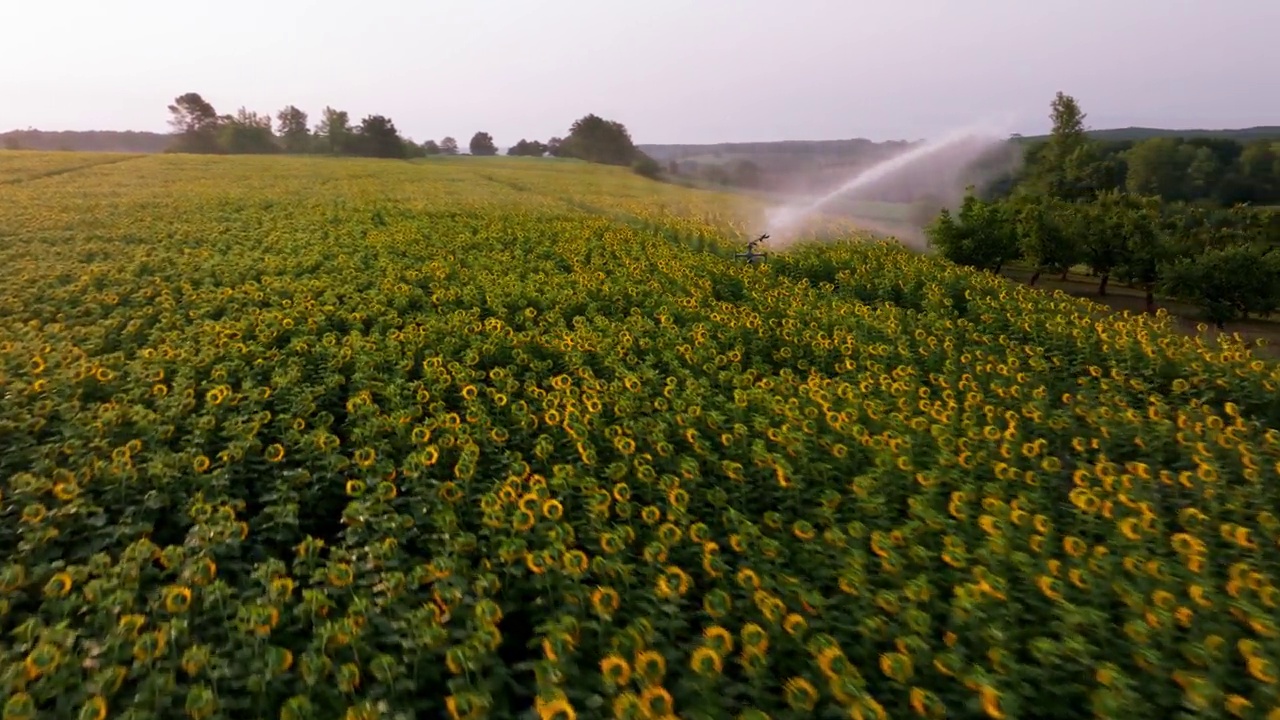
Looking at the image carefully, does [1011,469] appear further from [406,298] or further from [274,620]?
[406,298]

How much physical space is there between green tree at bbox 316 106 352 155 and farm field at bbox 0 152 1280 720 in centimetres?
3522

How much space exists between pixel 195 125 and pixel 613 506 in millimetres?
51633

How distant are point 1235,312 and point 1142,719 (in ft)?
32.1

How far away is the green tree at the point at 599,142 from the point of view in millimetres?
27969

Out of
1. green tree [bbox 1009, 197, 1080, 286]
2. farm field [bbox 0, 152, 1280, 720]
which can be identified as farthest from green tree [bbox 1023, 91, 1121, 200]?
farm field [bbox 0, 152, 1280, 720]

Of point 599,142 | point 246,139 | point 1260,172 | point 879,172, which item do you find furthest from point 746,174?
point 246,139

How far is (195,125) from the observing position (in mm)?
44938

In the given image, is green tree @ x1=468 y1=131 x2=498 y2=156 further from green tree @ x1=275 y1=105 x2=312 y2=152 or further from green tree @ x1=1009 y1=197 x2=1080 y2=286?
green tree @ x1=1009 y1=197 x2=1080 y2=286

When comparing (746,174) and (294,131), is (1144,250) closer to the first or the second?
(746,174)

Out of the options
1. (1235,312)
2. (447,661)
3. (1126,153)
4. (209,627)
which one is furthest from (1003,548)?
(1126,153)

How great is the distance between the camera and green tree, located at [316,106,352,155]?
1533 inches

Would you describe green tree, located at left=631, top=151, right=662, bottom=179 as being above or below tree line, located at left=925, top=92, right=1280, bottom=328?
above

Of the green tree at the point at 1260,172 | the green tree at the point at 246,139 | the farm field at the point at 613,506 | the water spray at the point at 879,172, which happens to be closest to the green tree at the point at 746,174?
the water spray at the point at 879,172

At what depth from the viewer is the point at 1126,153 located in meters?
31.8
